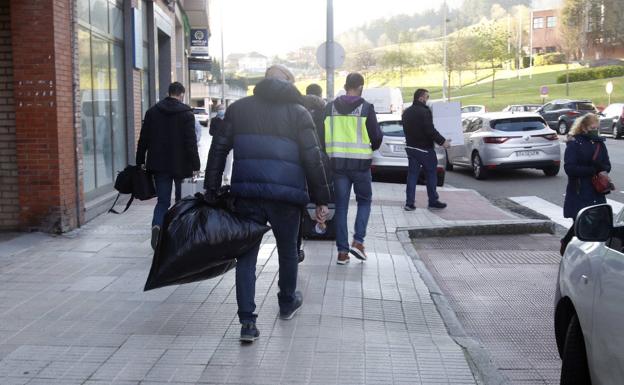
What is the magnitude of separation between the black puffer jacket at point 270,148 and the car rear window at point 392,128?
38.9 feet

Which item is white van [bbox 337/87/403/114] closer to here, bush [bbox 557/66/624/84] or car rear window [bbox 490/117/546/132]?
car rear window [bbox 490/117/546/132]

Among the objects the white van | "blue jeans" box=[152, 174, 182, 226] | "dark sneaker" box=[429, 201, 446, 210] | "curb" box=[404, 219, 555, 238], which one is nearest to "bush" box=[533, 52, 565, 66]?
the white van

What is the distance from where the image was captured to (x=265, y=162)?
5312 mm

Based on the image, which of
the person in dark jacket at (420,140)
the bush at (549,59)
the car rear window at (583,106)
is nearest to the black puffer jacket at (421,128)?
the person in dark jacket at (420,140)

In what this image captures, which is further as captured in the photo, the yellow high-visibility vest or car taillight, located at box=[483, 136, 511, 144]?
car taillight, located at box=[483, 136, 511, 144]

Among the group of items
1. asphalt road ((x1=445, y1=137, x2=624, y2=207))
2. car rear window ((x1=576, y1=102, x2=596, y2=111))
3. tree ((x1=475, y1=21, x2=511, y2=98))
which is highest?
tree ((x1=475, y1=21, x2=511, y2=98))

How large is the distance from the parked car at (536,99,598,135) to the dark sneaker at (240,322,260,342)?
37.3 m

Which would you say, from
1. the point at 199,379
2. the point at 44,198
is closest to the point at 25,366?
the point at 199,379

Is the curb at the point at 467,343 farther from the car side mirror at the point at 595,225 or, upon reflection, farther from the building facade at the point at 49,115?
the building facade at the point at 49,115

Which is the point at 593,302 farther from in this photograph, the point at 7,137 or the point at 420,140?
the point at 420,140

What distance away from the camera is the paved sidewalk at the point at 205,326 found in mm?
4785

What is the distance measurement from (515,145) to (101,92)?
9.95 metres

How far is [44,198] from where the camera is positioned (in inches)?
376

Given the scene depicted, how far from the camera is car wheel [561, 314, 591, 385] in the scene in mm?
4098
